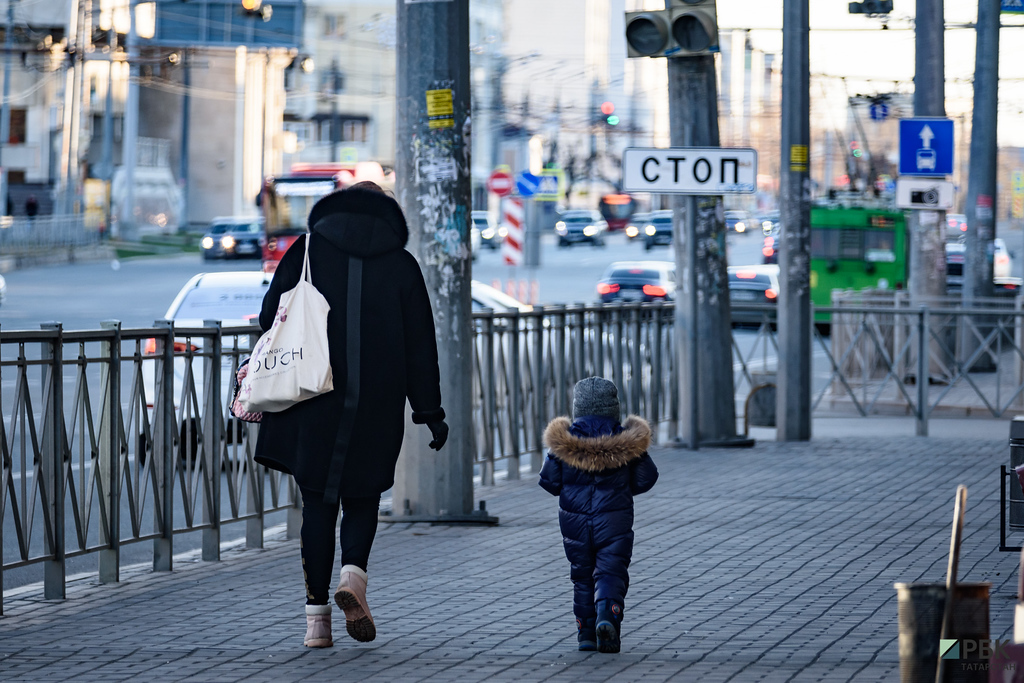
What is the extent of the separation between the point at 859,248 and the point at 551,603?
28146mm

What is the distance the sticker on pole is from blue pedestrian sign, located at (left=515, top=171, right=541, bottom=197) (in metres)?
21.8

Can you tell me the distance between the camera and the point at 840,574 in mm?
7871

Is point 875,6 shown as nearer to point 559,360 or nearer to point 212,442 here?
point 559,360

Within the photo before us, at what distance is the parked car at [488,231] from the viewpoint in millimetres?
66912

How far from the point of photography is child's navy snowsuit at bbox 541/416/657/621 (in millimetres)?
6027

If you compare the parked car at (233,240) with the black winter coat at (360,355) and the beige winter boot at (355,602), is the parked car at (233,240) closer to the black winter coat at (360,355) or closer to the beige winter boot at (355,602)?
the black winter coat at (360,355)

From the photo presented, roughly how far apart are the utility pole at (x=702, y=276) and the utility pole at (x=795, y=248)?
774 mm

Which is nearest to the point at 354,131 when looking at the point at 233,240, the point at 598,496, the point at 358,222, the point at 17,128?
the point at 17,128

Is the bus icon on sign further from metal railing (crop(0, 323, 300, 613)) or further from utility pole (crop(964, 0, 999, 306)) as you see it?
→ metal railing (crop(0, 323, 300, 613))

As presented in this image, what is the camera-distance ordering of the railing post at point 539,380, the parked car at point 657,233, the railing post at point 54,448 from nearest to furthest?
the railing post at point 54,448 < the railing post at point 539,380 < the parked car at point 657,233

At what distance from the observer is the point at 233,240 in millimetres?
53125

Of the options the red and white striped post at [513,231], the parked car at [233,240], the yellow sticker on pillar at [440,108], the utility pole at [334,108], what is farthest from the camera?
the utility pole at [334,108]

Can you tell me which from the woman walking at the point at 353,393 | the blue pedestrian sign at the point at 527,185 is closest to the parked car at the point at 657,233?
the blue pedestrian sign at the point at 527,185

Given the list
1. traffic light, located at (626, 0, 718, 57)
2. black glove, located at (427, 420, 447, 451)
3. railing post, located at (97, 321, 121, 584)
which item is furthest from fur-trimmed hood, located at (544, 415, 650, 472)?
traffic light, located at (626, 0, 718, 57)
